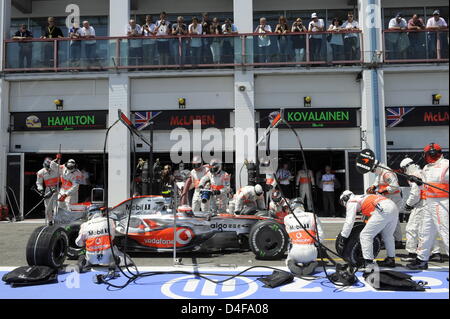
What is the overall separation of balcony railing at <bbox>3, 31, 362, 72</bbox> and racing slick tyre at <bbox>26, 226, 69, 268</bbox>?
849cm

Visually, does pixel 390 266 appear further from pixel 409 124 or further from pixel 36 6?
pixel 36 6

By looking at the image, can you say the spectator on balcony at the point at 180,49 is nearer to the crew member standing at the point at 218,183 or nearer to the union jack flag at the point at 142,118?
the union jack flag at the point at 142,118

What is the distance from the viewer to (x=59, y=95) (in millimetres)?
12734

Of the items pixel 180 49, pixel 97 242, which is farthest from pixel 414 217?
pixel 180 49

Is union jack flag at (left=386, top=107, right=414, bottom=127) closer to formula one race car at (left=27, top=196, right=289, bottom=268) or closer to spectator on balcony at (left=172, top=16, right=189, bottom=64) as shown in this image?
spectator on balcony at (left=172, top=16, right=189, bottom=64)

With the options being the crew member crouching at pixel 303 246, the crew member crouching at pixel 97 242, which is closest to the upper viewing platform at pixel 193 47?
the crew member crouching at pixel 303 246

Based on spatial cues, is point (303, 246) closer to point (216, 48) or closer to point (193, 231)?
point (193, 231)

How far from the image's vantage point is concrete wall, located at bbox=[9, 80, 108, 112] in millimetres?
12609

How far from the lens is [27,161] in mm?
13047

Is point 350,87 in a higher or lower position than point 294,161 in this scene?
higher

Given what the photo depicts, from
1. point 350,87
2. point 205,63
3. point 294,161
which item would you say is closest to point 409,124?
point 350,87

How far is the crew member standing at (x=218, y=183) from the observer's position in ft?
28.7

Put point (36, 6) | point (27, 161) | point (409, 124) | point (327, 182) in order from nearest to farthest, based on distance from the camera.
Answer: point (409, 124)
point (327, 182)
point (27, 161)
point (36, 6)

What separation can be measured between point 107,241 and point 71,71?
976cm
